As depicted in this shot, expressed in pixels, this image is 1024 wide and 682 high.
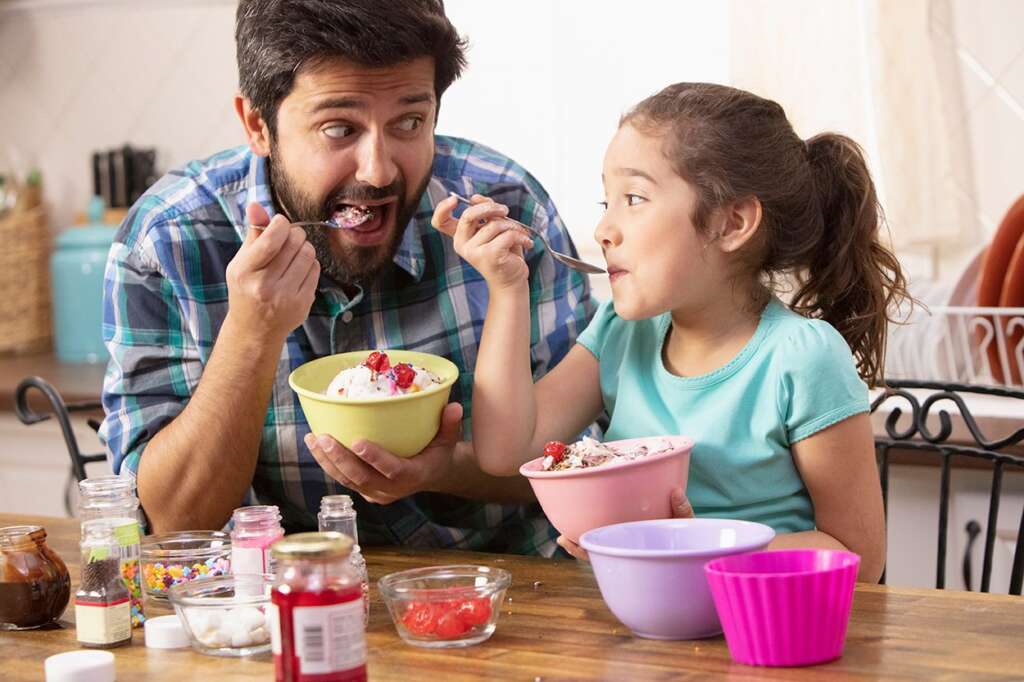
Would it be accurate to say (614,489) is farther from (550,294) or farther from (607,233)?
(550,294)

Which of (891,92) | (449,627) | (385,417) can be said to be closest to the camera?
(449,627)

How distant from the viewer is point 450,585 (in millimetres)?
1283

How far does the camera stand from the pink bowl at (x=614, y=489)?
1.31 m

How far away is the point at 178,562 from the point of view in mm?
1447

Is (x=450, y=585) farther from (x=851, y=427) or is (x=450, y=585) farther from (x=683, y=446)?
(x=851, y=427)

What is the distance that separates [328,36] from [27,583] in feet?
2.40

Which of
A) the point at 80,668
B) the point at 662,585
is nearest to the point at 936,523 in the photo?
the point at 662,585

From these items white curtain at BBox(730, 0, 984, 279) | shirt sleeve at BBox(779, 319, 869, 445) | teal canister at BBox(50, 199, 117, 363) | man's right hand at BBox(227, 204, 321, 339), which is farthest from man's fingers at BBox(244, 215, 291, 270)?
teal canister at BBox(50, 199, 117, 363)

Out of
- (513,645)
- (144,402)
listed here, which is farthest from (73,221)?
(513,645)

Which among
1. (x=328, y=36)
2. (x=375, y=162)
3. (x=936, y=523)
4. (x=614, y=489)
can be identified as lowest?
(x=936, y=523)

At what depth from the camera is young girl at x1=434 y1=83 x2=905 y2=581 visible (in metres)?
1.48

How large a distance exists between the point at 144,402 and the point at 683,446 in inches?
31.6

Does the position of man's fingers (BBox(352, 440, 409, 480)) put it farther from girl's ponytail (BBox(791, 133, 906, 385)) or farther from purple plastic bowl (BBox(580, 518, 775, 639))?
girl's ponytail (BBox(791, 133, 906, 385))

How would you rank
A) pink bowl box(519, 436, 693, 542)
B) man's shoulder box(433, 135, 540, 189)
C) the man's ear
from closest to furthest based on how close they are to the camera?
pink bowl box(519, 436, 693, 542) → the man's ear → man's shoulder box(433, 135, 540, 189)
